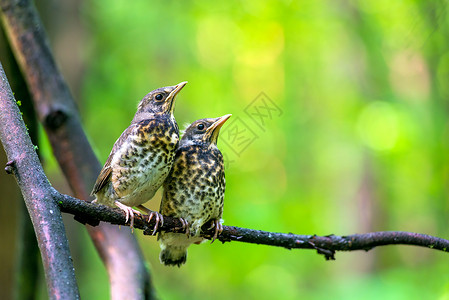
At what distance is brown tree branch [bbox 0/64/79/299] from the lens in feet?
4.43

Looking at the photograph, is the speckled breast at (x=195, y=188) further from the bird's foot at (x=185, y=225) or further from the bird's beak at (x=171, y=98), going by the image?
the bird's beak at (x=171, y=98)

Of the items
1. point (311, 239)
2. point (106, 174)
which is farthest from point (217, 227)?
point (106, 174)

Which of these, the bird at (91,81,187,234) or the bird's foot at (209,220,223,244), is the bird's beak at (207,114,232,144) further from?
the bird's foot at (209,220,223,244)

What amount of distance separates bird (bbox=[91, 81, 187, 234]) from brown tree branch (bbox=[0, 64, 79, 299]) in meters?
0.96

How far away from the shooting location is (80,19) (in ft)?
25.1

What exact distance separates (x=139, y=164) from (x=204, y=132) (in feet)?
1.97

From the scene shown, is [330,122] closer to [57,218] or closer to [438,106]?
[438,106]

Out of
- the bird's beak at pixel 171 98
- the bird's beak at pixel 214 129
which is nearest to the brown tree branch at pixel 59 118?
the bird's beak at pixel 171 98

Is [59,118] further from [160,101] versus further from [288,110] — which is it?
[288,110]

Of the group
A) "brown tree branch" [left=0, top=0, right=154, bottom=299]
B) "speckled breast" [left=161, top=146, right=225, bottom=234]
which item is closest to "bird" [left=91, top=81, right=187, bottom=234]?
"speckled breast" [left=161, top=146, right=225, bottom=234]

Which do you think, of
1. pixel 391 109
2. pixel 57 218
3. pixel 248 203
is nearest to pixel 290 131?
pixel 391 109

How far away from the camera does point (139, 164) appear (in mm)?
2592

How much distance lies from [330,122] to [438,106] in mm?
5947

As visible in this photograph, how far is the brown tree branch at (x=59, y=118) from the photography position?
3049 mm
